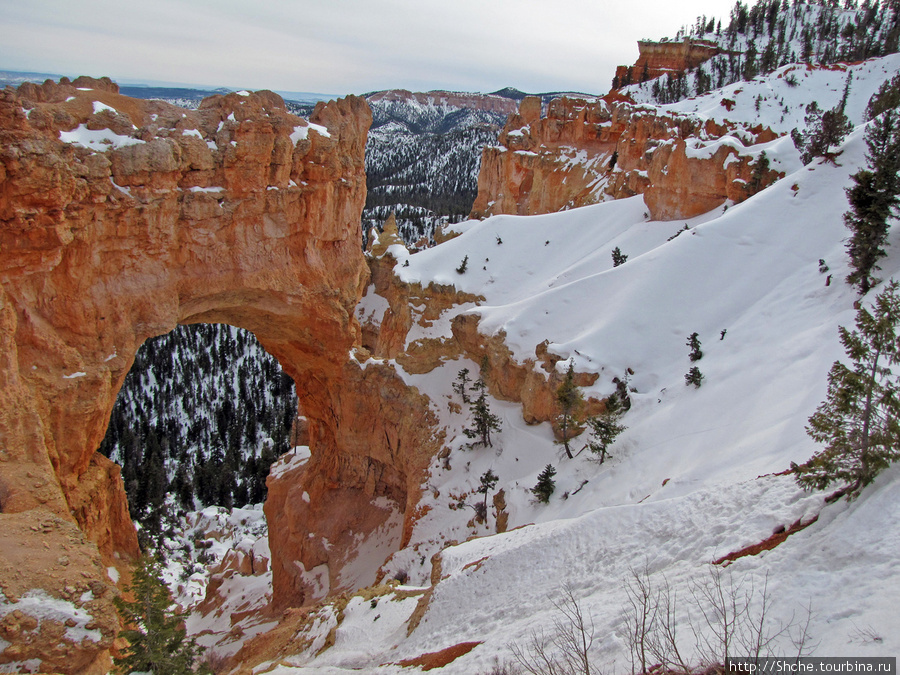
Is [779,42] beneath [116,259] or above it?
above

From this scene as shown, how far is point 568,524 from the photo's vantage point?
14.3m

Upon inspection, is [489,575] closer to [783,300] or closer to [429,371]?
[429,371]

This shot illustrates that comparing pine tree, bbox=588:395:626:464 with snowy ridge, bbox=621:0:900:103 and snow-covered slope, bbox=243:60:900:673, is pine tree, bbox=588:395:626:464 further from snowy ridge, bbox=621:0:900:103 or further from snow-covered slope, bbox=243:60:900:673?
snowy ridge, bbox=621:0:900:103

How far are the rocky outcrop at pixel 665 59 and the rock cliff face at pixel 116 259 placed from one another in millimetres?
89564

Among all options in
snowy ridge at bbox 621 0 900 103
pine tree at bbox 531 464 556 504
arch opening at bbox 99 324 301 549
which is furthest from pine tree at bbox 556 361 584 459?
snowy ridge at bbox 621 0 900 103

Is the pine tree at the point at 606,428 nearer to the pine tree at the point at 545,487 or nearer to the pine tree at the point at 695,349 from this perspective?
the pine tree at the point at 545,487

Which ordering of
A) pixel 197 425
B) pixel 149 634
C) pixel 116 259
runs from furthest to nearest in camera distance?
pixel 197 425, pixel 116 259, pixel 149 634

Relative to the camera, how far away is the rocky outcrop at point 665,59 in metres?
93.7

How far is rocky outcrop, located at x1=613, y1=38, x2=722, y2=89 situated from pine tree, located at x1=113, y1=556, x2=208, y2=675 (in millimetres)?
102804

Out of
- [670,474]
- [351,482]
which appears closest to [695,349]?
[670,474]

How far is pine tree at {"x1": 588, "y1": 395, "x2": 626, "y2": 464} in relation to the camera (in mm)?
18219

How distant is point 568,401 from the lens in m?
19.7

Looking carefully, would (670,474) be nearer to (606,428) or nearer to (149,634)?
(606,428)

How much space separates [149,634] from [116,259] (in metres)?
10.5
